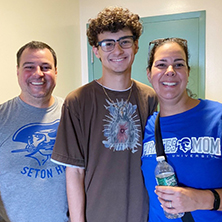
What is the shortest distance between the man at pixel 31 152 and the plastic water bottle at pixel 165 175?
0.59m

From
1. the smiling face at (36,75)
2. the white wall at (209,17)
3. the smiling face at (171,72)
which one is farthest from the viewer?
the white wall at (209,17)

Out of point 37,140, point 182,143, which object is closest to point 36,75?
point 37,140

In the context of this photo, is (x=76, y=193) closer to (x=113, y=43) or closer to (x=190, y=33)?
(x=113, y=43)

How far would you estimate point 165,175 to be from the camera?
975mm

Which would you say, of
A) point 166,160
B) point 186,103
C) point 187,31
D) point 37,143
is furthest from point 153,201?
point 187,31

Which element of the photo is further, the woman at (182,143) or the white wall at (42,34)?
the white wall at (42,34)

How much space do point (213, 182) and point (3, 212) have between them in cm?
113

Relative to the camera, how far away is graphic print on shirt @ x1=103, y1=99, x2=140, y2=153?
1209mm

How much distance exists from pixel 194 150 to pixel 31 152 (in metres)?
0.86

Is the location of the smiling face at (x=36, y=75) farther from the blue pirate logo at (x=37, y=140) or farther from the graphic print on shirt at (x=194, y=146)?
the graphic print on shirt at (x=194, y=146)

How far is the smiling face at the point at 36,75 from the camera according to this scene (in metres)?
1.38

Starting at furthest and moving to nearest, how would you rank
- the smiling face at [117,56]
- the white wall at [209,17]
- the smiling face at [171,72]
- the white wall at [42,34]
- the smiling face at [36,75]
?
the white wall at [209,17] < the white wall at [42,34] < the smiling face at [36,75] < the smiling face at [117,56] < the smiling face at [171,72]

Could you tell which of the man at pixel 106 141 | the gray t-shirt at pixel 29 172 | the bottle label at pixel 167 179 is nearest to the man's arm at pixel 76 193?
the man at pixel 106 141

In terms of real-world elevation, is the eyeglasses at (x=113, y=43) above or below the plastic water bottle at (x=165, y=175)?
above
